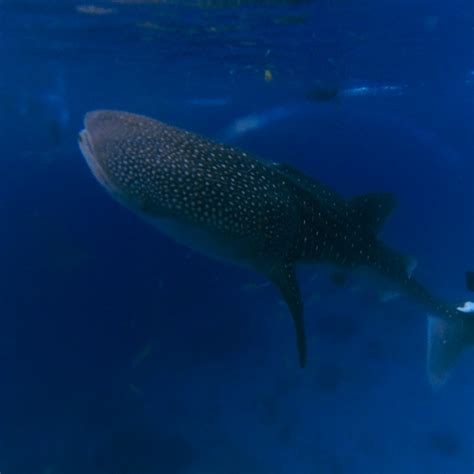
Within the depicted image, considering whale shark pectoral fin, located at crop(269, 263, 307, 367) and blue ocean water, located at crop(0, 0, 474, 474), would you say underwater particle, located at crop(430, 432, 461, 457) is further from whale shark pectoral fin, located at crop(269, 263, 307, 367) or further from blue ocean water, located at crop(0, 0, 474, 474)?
whale shark pectoral fin, located at crop(269, 263, 307, 367)

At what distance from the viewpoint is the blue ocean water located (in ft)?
50.0

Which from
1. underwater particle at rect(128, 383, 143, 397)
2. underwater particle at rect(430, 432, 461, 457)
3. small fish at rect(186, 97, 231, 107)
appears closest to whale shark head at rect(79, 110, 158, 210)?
underwater particle at rect(128, 383, 143, 397)

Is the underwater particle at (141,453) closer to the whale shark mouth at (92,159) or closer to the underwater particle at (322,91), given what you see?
the whale shark mouth at (92,159)

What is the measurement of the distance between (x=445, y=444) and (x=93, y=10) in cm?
1936

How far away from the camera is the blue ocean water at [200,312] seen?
50.0ft

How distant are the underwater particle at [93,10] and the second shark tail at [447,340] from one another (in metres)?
13.2


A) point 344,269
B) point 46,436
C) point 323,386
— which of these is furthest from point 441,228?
point 344,269

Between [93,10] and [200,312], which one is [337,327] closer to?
[200,312]

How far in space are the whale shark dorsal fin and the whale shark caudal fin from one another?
313 centimetres

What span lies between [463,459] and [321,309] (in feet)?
25.5

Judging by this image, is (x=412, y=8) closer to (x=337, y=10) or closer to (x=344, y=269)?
(x=337, y=10)

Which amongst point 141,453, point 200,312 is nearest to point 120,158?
point 141,453

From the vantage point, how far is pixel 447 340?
8.01m

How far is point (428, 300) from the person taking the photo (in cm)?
751
